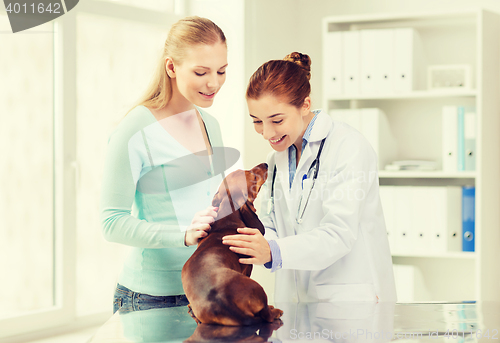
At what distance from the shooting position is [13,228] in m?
2.00

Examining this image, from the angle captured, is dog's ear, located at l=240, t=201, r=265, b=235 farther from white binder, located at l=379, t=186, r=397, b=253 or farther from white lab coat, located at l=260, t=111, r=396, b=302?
white binder, located at l=379, t=186, r=397, b=253

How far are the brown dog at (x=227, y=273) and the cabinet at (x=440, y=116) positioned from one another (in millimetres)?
1446

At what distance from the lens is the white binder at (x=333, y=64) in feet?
8.03

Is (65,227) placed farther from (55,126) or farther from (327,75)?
(327,75)

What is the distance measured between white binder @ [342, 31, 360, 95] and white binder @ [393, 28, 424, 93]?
178 mm

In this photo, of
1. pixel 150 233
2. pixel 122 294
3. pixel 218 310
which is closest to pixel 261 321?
pixel 218 310

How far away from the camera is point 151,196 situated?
1190mm

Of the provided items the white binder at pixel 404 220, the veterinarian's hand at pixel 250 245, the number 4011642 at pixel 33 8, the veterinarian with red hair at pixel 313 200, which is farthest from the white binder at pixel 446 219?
the number 4011642 at pixel 33 8

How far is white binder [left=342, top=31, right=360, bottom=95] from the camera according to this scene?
2410mm

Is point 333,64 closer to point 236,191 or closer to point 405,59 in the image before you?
point 405,59

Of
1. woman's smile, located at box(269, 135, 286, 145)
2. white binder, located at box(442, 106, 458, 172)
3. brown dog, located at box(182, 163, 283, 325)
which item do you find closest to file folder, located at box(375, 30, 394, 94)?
white binder, located at box(442, 106, 458, 172)

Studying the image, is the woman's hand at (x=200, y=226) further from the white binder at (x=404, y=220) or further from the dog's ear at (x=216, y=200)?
the white binder at (x=404, y=220)

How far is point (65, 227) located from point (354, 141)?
4.60ft

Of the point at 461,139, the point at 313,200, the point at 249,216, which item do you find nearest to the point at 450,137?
the point at 461,139
